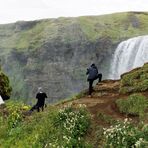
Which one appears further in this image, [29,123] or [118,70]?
[118,70]

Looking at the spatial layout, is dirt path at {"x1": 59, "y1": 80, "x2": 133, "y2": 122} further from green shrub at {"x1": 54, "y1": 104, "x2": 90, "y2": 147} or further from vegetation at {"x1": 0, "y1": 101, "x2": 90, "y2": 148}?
vegetation at {"x1": 0, "y1": 101, "x2": 90, "y2": 148}

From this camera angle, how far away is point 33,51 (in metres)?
150

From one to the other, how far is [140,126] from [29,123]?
24.9ft

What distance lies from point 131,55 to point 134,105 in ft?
249

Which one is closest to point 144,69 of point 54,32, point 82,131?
point 82,131

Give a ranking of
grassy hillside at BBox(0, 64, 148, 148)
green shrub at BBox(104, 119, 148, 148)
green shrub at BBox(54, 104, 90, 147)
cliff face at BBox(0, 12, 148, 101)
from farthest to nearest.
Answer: cliff face at BBox(0, 12, 148, 101) < green shrub at BBox(54, 104, 90, 147) < grassy hillside at BBox(0, 64, 148, 148) < green shrub at BBox(104, 119, 148, 148)

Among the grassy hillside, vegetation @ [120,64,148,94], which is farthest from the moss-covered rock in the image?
the grassy hillside

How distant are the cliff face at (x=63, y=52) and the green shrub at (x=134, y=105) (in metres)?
105

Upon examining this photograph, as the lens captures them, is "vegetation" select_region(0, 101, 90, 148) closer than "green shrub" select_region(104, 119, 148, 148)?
No

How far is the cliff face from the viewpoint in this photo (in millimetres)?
139375

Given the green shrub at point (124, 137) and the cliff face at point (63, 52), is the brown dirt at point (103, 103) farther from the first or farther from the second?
the cliff face at point (63, 52)

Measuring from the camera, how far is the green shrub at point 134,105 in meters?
23.5

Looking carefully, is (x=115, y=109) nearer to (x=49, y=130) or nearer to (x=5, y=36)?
(x=49, y=130)

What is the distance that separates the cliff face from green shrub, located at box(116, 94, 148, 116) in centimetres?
10456
